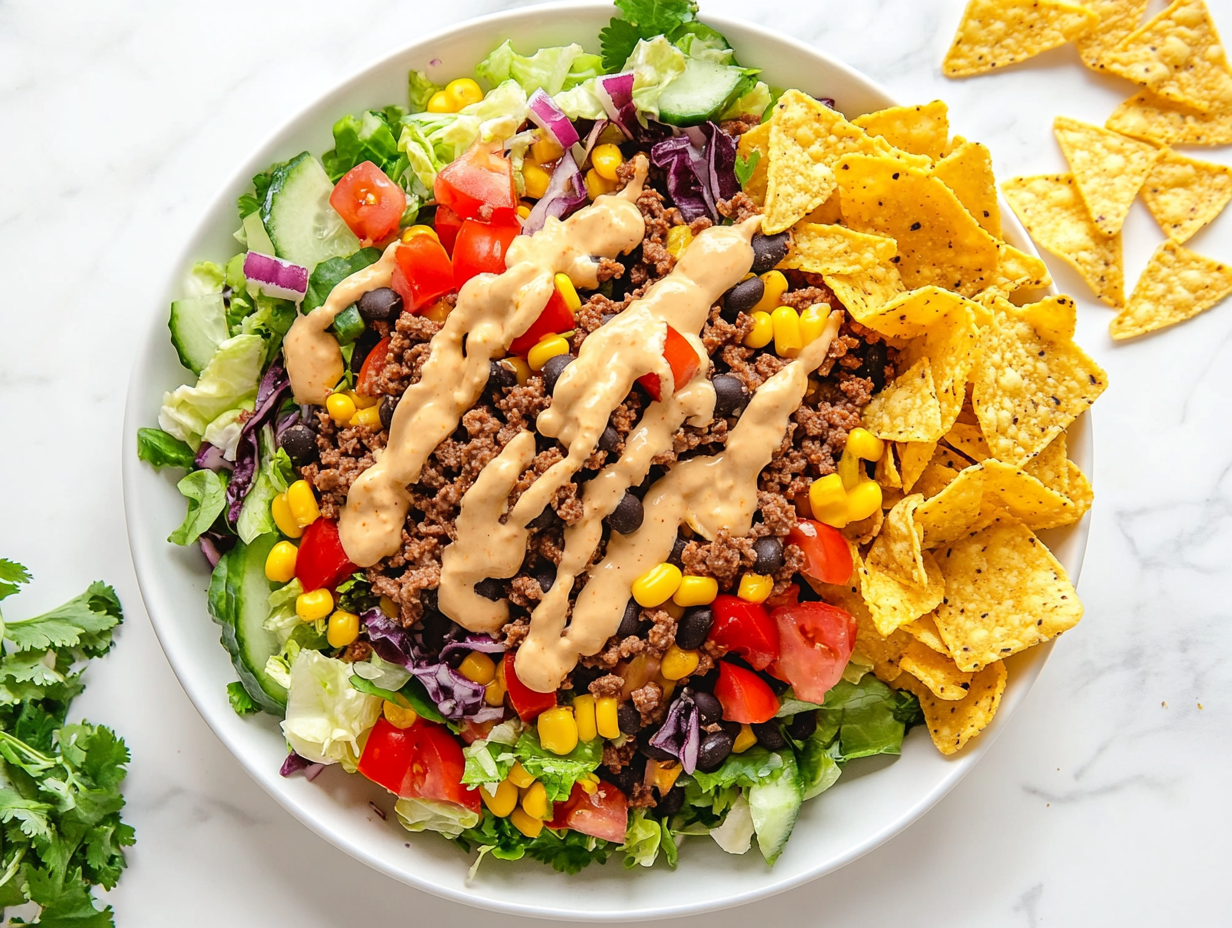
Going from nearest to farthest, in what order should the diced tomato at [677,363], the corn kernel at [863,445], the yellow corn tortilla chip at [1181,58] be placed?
the diced tomato at [677,363] → the corn kernel at [863,445] → the yellow corn tortilla chip at [1181,58]

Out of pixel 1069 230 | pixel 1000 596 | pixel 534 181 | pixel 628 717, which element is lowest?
pixel 628 717

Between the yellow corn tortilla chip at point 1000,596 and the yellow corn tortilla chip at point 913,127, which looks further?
the yellow corn tortilla chip at point 913,127

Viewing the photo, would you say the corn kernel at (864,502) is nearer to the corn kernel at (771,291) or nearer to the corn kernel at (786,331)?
the corn kernel at (786,331)

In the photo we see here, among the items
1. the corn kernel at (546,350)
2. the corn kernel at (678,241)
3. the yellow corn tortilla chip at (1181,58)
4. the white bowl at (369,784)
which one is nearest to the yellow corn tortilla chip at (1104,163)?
the yellow corn tortilla chip at (1181,58)

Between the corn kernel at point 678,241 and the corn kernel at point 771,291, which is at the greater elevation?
the corn kernel at point 678,241

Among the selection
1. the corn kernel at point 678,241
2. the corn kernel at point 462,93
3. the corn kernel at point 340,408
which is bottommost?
the corn kernel at point 340,408

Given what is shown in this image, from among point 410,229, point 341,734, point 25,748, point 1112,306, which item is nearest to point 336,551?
point 341,734

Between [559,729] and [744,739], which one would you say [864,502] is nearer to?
[744,739]

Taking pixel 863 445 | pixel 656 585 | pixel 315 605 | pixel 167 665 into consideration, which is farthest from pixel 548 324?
pixel 167 665
